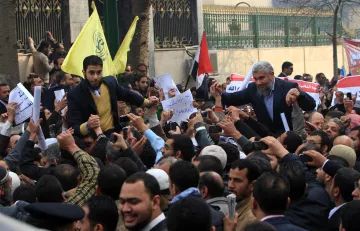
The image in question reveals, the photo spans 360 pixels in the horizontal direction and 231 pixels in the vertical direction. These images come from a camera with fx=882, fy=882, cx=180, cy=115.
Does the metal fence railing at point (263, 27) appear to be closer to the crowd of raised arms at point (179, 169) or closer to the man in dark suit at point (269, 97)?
the crowd of raised arms at point (179, 169)

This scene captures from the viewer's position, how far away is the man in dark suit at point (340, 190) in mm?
6461

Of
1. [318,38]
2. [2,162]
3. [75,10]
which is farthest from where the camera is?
[318,38]

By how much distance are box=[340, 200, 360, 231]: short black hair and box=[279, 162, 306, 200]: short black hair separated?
109 cm

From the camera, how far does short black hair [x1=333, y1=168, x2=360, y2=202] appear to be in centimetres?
651

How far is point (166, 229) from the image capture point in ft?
17.6

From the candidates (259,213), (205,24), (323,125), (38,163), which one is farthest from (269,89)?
(205,24)

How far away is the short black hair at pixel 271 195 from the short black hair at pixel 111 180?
112 cm

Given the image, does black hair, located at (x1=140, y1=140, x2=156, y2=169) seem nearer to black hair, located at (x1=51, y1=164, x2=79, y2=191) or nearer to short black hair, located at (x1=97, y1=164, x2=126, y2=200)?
black hair, located at (x1=51, y1=164, x2=79, y2=191)

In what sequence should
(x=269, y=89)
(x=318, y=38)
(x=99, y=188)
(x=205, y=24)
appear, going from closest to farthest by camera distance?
1. (x=99, y=188)
2. (x=269, y=89)
3. (x=205, y=24)
4. (x=318, y=38)

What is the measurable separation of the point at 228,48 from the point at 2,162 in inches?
776

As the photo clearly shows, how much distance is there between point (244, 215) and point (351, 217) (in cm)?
100

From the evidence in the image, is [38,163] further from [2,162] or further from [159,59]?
[159,59]

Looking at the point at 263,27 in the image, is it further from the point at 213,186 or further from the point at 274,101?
the point at 213,186

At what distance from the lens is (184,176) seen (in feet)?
20.3
